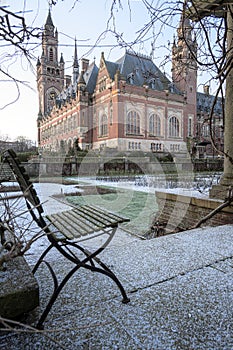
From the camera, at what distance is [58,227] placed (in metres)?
1.39

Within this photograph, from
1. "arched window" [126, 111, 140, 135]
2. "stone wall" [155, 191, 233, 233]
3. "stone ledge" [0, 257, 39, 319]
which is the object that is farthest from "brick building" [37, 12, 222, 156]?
"stone ledge" [0, 257, 39, 319]

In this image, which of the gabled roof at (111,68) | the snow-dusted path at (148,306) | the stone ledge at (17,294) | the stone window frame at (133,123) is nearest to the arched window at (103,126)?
the stone window frame at (133,123)

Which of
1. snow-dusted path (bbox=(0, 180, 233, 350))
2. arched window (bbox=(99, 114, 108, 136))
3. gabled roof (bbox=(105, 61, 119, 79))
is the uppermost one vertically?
gabled roof (bbox=(105, 61, 119, 79))

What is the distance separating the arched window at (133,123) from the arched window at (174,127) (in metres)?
4.94

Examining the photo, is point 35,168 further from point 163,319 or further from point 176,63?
point 163,319

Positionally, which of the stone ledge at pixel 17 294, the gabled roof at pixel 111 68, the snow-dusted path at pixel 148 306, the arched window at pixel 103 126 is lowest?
the snow-dusted path at pixel 148 306

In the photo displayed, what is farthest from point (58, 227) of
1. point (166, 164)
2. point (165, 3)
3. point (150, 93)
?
point (150, 93)

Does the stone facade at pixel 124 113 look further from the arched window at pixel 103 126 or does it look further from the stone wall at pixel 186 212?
the stone wall at pixel 186 212

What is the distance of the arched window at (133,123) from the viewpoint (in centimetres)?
2726

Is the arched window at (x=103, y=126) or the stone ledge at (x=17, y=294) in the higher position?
the arched window at (x=103, y=126)

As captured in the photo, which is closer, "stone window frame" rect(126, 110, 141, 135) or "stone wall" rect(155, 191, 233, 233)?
"stone wall" rect(155, 191, 233, 233)

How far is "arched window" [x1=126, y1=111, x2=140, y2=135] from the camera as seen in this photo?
89.4 feet

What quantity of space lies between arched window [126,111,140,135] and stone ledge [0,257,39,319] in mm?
26342

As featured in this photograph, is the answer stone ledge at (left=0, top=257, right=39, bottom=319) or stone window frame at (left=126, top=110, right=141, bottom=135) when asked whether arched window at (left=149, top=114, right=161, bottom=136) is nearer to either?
stone window frame at (left=126, top=110, right=141, bottom=135)
